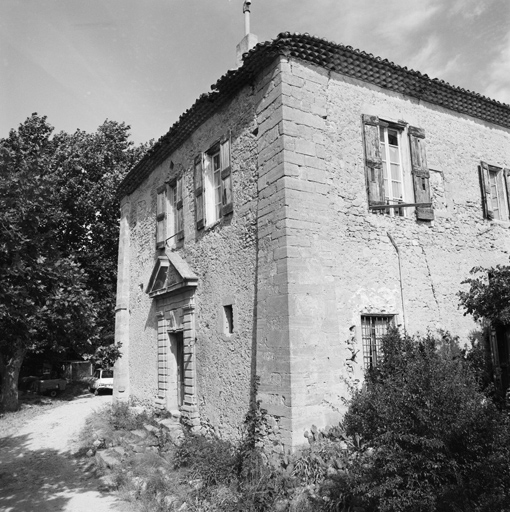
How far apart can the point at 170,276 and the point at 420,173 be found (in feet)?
19.0

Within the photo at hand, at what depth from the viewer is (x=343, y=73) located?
8328 mm

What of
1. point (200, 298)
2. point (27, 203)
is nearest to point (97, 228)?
point (200, 298)

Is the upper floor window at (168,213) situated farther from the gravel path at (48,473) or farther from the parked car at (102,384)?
the parked car at (102,384)

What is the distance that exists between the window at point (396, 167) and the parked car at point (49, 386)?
17389 mm

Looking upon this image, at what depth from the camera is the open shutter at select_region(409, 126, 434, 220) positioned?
8.71 metres

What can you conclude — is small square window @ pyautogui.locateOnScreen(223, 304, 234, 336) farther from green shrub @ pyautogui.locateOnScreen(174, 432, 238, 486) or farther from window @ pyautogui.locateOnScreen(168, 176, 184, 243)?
window @ pyautogui.locateOnScreen(168, 176, 184, 243)

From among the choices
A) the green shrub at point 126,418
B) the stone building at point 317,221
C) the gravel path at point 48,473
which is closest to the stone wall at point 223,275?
the stone building at point 317,221

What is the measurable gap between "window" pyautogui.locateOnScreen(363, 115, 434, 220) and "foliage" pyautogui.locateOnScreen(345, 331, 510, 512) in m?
3.78

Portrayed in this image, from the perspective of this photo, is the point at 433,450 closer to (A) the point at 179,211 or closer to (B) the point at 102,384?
(A) the point at 179,211

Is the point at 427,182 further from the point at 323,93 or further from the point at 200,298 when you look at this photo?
the point at 200,298

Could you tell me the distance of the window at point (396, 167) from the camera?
328 inches

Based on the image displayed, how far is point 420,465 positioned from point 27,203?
5.53 metres

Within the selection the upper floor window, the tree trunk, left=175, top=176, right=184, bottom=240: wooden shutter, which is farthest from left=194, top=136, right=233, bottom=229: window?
the tree trunk

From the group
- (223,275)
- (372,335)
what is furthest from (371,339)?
(223,275)
